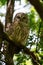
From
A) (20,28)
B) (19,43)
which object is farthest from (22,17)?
(19,43)

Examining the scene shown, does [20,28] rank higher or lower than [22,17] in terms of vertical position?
lower

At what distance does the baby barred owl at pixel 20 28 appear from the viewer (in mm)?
3525

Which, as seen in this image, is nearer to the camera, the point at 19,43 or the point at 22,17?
the point at 19,43

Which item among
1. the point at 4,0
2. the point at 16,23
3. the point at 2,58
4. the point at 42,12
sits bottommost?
the point at 2,58

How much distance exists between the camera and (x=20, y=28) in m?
3.83

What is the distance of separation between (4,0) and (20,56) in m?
1.84

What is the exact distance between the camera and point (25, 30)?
3.85 m

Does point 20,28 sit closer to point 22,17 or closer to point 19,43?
point 22,17

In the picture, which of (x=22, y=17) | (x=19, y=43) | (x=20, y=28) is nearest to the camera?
(x=19, y=43)

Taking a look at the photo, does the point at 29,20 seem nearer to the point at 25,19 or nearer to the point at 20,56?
the point at 25,19

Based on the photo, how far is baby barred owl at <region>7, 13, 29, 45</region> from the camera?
11.6 ft

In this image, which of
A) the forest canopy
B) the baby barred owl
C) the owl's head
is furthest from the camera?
the owl's head

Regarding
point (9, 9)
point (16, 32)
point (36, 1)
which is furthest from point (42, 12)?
point (16, 32)

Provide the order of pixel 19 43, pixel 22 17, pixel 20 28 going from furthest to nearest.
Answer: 1. pixel 22 17
2. pixel 20 28
3. pixel 19 43
